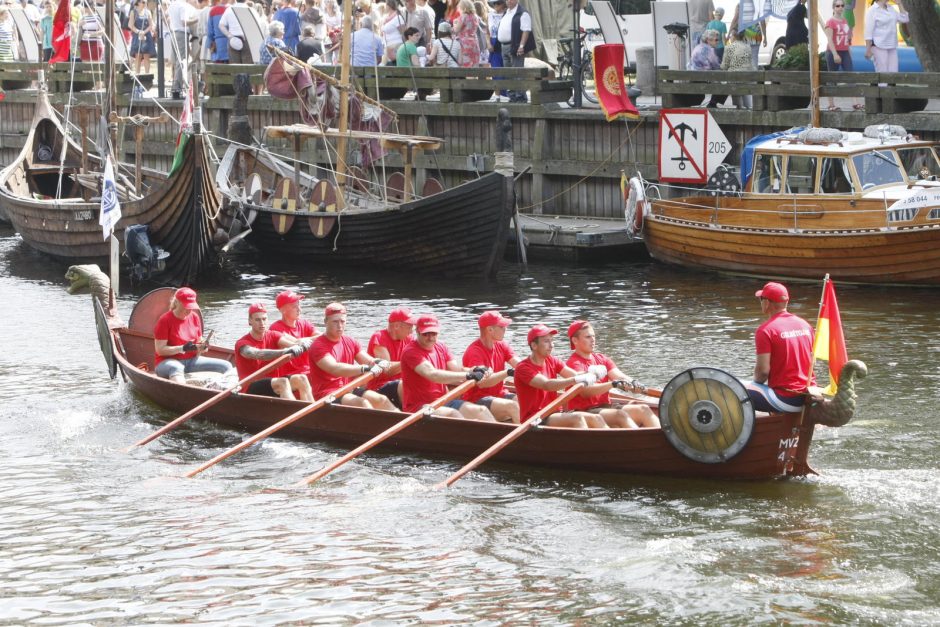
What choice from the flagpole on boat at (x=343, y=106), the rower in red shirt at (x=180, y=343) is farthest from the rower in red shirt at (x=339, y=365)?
the flagpole on boat at (x=343, y=106)

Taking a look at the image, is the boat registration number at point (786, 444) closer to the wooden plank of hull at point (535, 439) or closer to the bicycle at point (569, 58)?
the wooden plank of hull at point (535, 439)

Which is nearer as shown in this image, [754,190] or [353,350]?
[353,350]

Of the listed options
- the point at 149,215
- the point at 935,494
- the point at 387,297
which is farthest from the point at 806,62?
the point at 935,494

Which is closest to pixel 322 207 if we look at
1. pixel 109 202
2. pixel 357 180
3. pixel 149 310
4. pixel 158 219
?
pixel 357 180

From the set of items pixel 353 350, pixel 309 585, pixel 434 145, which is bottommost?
pixel 309 585

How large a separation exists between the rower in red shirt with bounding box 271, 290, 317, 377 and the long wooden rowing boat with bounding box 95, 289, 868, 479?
588 millimetres

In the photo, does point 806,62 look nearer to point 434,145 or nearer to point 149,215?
point 434,145

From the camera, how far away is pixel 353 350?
1462 cm

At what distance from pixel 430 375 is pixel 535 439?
49.5 inches

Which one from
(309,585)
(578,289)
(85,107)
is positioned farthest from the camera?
(85,107)

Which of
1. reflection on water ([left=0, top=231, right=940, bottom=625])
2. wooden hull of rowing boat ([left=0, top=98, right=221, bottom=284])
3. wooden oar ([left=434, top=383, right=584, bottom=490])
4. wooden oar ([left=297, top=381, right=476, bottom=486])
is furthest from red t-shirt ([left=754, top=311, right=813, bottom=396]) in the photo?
wooden hull of rowing boat ([left=0, top=98, right=221, bottom=284])

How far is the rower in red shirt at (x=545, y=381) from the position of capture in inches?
507

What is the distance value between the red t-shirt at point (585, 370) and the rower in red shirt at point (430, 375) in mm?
814

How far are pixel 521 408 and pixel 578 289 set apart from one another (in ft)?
29.5
